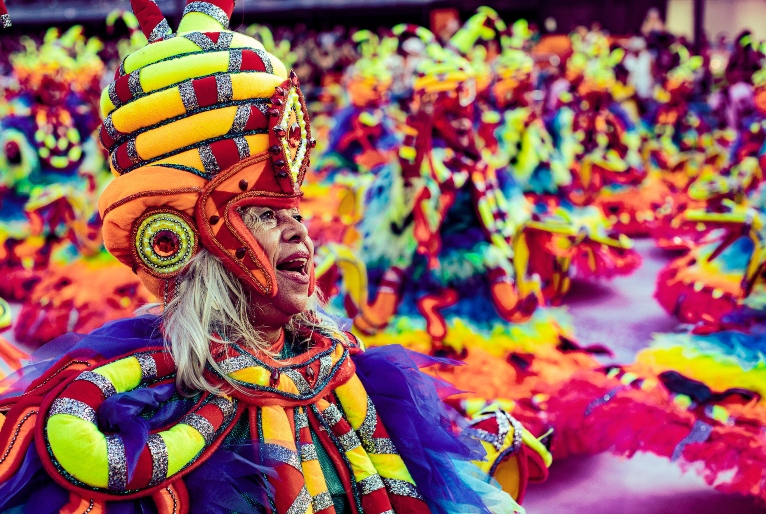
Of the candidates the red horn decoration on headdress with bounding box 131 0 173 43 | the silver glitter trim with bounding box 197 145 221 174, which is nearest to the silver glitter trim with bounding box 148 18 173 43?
the red horn decoration on headdress with bounding box 131 0 173 43

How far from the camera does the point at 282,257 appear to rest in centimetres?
125

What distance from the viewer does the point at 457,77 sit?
3.13m

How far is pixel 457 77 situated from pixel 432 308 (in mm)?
906

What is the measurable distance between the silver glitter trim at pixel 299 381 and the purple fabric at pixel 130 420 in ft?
0.68

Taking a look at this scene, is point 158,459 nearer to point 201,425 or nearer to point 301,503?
point 201,425

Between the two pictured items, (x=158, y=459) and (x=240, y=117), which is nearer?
(x=158, y=459)

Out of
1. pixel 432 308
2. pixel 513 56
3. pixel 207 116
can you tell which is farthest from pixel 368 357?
pixel 513 56

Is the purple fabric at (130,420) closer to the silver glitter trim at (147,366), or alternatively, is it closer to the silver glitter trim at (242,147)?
the silver glitter trim at (147,366)

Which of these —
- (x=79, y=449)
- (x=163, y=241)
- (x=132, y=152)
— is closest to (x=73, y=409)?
(x=79, y=449)

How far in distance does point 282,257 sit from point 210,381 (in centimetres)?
22

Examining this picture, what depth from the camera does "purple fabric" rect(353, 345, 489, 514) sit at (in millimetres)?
1302

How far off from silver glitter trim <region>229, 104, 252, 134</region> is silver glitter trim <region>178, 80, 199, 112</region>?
6 centimetres

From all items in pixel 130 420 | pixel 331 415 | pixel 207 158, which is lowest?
pixel 331 415

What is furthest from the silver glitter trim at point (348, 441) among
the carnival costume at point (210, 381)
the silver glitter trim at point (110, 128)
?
the silver glitter trim at point (110, 128)
